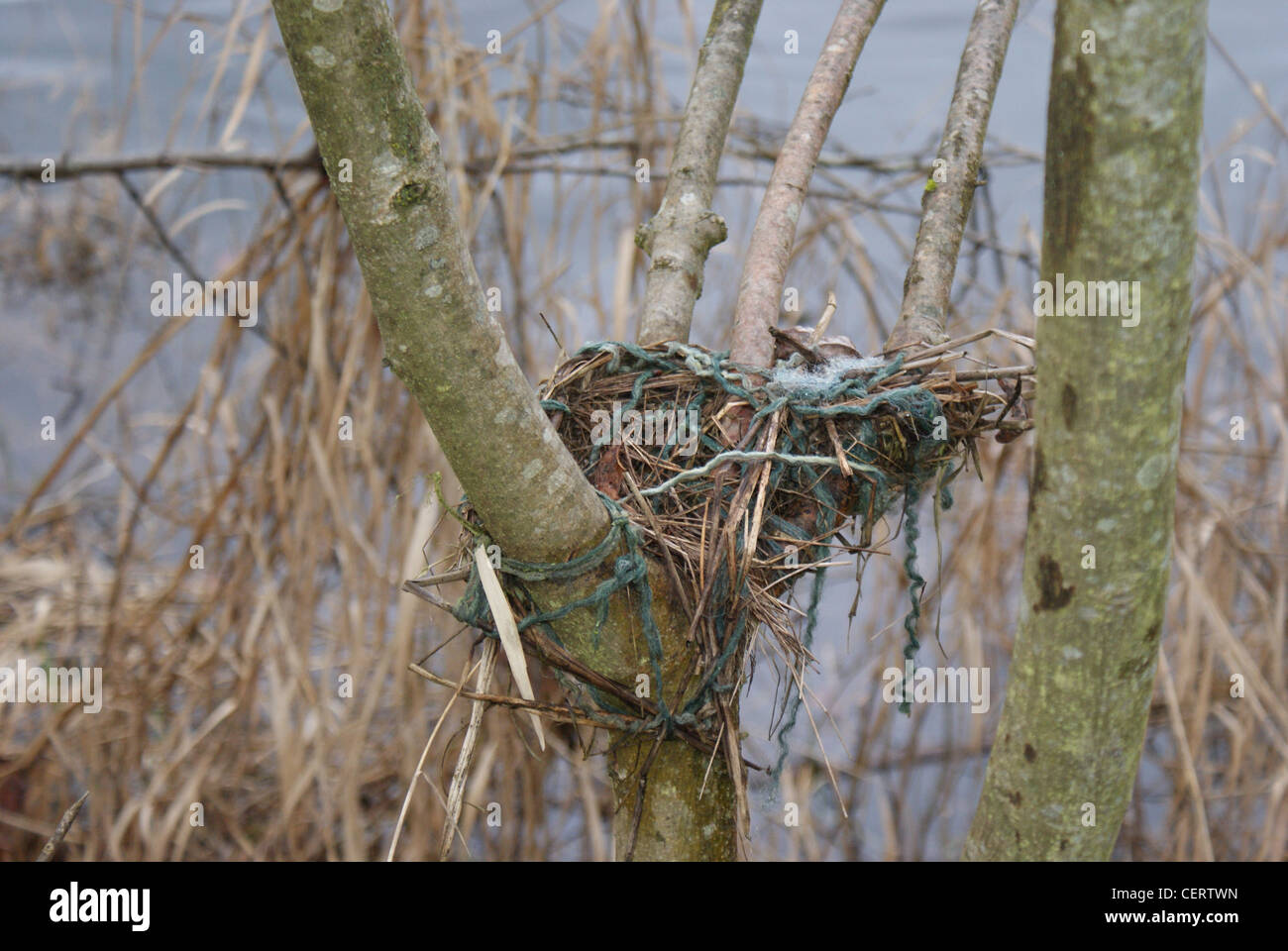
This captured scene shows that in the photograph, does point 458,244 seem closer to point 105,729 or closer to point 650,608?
point 650,608

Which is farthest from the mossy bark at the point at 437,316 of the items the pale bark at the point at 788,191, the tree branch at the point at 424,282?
the pale bark at the point at 788,191

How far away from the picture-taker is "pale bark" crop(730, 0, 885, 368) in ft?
2.74

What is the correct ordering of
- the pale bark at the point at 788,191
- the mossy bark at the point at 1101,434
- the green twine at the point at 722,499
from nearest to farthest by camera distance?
the mossy bark at the point at 1101,434 → the green twine at the point at 722,499 → the pale bark at the point at 788,191

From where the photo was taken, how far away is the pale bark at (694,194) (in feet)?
2.83

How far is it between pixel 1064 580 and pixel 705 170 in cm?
54

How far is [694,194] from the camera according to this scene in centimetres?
90

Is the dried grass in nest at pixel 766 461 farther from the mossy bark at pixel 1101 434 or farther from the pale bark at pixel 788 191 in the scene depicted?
the mossy bark at pixel 1101 434

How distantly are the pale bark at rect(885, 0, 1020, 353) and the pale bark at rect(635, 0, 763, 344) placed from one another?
6.9 inches

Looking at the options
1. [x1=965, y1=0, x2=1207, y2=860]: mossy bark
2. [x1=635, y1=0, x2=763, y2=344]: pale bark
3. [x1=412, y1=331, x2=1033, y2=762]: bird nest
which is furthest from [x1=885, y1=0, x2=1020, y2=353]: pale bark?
[x1=965, y1=0, x2=1207, y2=860]: mossy bark

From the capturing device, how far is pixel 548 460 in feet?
2.00

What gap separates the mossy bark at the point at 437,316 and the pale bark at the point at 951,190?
334mm

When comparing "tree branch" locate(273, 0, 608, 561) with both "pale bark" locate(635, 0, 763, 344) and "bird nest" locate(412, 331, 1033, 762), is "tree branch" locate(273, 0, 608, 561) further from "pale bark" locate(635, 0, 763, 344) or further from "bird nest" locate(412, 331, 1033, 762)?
"pale bark" locate(635, 0, 763, 344)

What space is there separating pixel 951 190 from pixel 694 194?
0.23 m

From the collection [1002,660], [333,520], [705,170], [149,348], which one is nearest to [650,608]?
[705,170]
